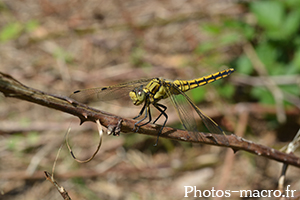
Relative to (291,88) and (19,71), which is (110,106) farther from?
(291,88)

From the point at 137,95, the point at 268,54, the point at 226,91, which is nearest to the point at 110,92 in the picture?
the point at 137,95

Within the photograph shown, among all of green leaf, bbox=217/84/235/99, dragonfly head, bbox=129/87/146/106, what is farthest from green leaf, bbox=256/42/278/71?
dragonfly head, bbox=129/87/146/106

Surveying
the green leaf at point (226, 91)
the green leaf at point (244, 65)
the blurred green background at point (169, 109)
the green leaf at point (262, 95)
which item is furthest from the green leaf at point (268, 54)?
the green leaf at point (226, 91)

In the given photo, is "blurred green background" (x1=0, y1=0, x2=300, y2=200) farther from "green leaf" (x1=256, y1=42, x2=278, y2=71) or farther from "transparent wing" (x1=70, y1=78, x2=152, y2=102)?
"transparent wing" (x1=70, y1=78, x2=152, y2=102)

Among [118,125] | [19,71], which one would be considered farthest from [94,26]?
[118,125]

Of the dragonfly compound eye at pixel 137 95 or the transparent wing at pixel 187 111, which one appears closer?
the transparent wing at pixel 187 111

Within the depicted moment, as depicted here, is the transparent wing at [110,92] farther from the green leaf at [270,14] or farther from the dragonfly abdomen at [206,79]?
the green leaf at [270,14]
